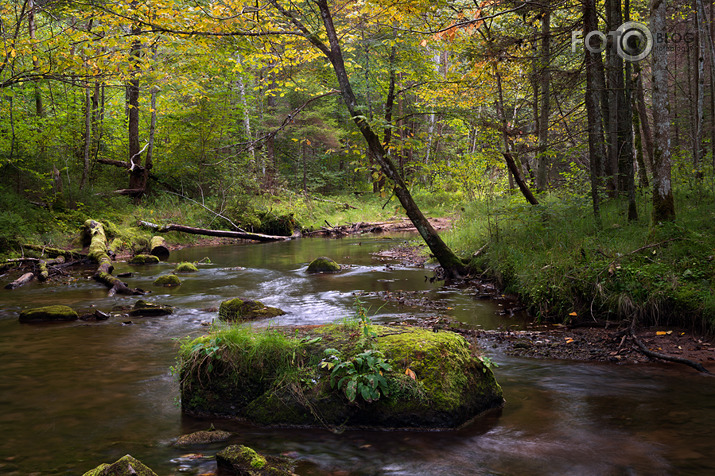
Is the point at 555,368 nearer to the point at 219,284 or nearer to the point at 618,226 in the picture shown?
the point at 618,226

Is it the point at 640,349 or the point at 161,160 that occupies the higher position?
the point at 161,160

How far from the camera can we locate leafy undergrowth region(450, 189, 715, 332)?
6324mm

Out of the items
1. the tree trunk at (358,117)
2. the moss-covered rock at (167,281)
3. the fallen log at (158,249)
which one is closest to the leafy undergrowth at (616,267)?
the tree trunk at (358,117)

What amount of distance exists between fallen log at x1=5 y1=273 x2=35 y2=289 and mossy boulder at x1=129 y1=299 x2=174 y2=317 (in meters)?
4.51

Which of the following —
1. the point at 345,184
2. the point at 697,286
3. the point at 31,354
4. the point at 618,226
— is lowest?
the point at 31,354

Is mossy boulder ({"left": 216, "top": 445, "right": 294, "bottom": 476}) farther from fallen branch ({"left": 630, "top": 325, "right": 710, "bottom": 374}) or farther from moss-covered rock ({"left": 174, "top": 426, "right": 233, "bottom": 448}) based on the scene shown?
fallen branch ({"left": 630, "top": 325, "right": 710, "bottom": 374})

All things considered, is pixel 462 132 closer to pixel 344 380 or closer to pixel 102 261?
pixel 344 380

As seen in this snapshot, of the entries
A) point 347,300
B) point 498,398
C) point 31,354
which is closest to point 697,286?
point 498,398

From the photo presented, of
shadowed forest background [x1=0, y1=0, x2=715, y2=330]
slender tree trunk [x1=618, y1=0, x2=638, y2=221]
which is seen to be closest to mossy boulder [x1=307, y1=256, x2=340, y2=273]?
shadowed forest background [x1=0, y1=0, x2=715, y2=330]

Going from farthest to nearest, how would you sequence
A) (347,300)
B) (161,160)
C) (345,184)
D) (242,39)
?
(345,184)
(161,160)
(242,39)
(347,300)

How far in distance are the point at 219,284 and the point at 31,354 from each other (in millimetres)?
5403

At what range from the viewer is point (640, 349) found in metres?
5.79

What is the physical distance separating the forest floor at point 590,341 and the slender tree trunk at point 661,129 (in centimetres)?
223

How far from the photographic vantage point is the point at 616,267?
6785mm
